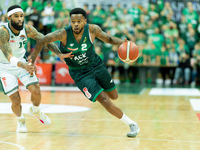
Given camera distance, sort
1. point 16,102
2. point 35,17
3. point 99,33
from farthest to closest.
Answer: point 35,17 < point 16,102 < point 99,33

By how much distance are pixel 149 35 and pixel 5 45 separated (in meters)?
11.0

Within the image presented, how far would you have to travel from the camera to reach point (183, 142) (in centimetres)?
488

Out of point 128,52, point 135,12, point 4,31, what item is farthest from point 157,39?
point 4,31

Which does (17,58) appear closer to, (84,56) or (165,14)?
(84,56)

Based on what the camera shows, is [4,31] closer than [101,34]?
Yes

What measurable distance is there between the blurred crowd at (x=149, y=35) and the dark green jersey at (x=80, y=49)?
981cm

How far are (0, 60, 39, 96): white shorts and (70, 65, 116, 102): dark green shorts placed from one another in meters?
0.71

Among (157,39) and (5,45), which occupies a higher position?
(5,45)

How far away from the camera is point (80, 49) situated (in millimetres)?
5289

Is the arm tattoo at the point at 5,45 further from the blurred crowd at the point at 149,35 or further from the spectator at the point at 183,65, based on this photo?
the spectator at the point at 183,65

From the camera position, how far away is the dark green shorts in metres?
5.22

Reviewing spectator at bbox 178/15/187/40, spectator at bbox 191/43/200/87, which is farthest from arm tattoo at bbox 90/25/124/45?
spectator at bbox 178/15/187/40

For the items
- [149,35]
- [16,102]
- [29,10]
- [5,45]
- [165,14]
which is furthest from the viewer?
A: [29,10]

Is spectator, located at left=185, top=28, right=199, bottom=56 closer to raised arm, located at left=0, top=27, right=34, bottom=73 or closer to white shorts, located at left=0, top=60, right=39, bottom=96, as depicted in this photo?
white shorts, located at left=0, top=60, right=39, bottom=96
